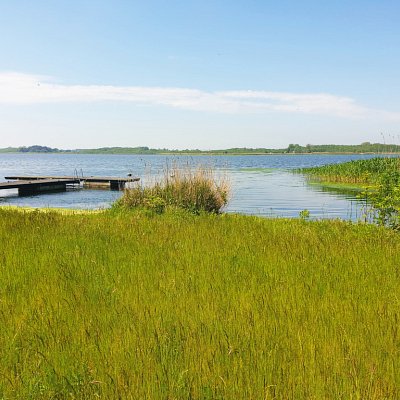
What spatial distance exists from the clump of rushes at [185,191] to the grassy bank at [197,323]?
9.48 meters

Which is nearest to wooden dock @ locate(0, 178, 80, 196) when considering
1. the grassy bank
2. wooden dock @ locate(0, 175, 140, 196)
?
wooden dock @ locate(0, 175, 140, 196)

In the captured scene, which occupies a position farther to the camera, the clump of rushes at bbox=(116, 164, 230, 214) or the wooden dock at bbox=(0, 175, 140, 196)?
the wooden dock at bbox=(0, 175, 140, 196)

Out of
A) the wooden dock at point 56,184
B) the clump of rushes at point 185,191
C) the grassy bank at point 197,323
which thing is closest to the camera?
the grassy bank at point 197,323

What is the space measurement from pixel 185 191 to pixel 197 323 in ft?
44.4

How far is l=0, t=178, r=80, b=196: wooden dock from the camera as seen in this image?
3872cm

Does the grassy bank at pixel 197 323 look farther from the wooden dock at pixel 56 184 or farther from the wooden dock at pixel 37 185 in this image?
the wooden dock at pixel 56 184

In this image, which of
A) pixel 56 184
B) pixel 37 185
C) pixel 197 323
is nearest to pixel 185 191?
pixel 197 323

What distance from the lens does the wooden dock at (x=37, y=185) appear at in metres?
38.7

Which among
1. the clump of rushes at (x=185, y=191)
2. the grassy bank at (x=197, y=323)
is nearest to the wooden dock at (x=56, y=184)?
the clump of rushes at (x=185, y=191)

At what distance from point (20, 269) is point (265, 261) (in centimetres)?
364

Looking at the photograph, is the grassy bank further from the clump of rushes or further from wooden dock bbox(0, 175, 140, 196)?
wooden dock bbox(0, 175, 140, 196)

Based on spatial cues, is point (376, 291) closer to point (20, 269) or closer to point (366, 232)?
point (20, 269)

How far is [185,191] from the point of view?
17.5 metres

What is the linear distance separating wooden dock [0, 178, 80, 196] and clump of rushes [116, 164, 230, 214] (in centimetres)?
2393
